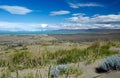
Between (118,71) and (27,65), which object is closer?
(118,71)

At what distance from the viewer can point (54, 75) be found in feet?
21.1

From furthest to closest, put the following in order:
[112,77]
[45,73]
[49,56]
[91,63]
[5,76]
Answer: [49,56], [91,63], [45,73], [112,77], [5,76]

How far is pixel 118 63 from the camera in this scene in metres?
6.69

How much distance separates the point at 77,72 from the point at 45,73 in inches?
38.5

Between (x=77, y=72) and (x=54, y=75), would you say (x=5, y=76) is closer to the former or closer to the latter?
(x=54, y=75)

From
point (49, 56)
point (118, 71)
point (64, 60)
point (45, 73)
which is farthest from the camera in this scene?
point (49, 56)

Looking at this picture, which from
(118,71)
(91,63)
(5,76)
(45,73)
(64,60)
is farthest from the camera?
(64,60)

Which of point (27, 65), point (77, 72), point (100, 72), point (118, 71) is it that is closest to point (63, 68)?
point (77, 72)

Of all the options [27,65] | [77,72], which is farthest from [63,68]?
[27,65]

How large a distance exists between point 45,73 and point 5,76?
1.60 meters

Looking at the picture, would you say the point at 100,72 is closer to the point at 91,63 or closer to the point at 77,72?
the point at 77,72

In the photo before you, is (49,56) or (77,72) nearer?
(77,72)

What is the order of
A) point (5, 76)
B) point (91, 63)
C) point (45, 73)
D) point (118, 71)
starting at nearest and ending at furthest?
1. point (5, 76)
2. point (118, 71)
3. point (45, 73)
4. point (91, 63)

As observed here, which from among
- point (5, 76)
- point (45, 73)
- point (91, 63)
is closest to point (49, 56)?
point (91, 63)
